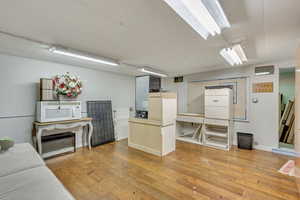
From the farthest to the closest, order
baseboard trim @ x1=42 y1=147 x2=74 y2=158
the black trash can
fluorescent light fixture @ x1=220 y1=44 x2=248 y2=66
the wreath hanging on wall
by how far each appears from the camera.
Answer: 1. the black trash can
2. the wreath hanging on wall
3. baseboard trim @ x1=42 y1=147 x2=74 y2=158
4. fluorescent light fixture @ x1=220 y1=44 x2=248 y2=66

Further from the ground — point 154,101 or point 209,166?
point 154,101

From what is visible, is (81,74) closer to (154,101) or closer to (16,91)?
(16,91)

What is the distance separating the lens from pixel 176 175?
2.47 metres

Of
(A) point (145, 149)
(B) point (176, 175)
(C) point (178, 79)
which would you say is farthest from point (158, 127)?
(C) point (178, 79)

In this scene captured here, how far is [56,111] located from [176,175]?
2987 mm

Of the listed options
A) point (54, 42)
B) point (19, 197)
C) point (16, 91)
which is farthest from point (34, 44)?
point (19, 197)

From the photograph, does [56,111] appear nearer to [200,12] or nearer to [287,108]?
[200,12]

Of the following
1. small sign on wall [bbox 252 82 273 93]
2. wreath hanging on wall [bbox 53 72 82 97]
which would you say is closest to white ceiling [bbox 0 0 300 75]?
wreath hanging on wall [bbox 53 72 82 97]

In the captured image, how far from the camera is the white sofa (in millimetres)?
1052

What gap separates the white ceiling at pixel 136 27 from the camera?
1432mm

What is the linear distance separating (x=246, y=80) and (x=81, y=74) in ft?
15.9

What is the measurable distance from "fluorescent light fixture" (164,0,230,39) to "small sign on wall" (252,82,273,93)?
3.05 meters

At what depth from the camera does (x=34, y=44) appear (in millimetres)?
2391

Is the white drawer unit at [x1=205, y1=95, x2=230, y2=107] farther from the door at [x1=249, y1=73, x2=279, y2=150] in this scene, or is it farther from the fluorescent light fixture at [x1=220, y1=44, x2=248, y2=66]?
the fluorescent light fixture at [x1=220, y1=44, x2=248, y2=66]
